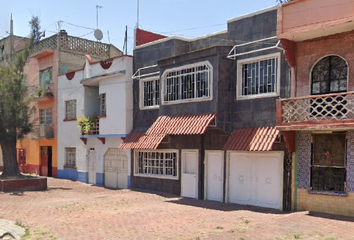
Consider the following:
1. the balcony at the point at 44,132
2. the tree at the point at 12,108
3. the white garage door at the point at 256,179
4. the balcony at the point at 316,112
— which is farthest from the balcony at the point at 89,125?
the balcony at the point at 316,112

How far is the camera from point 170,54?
666 inches

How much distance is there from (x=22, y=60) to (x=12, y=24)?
1293cm

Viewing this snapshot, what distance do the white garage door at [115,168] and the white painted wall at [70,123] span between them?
2.06 m

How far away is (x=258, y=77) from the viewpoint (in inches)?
538

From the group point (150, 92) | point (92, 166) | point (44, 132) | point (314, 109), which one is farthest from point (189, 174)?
point (44, 132)

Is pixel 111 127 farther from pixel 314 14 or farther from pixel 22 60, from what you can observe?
pixel 314 14

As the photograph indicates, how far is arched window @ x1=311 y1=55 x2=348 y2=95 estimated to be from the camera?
11344mm

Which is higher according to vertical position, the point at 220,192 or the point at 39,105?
the point at 39,105

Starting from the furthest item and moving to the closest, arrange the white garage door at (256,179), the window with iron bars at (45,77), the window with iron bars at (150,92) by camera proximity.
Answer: the window with iron bars at (45,77) < the window with iron bars at (150,92) < the white garage door at (256,179)

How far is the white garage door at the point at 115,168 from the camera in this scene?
19578 millimetres

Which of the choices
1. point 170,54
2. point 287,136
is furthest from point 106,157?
point 287,136

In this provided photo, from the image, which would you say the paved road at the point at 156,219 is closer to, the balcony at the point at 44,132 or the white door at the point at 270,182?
the white door at the point at 270,182

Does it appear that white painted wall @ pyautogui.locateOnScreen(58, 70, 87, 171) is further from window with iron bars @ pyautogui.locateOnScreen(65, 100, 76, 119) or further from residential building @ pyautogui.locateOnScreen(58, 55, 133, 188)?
window with iron bars @ pyautogui.locateOnScreen(65, 100, 76, 119)

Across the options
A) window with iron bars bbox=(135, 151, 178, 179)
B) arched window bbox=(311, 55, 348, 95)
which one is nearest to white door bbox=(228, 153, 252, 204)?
window with iron bars bbox=(135, 151, 178, 179)
